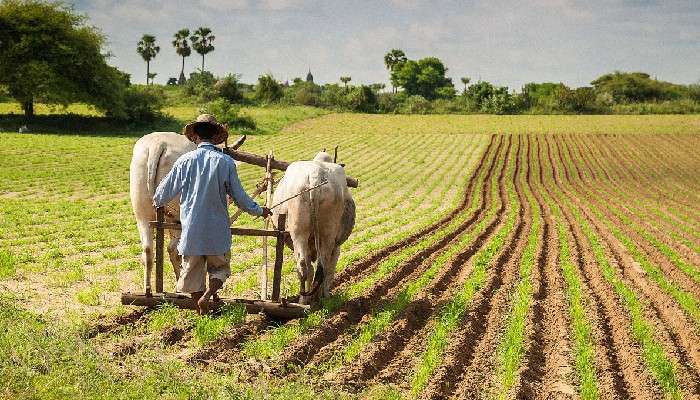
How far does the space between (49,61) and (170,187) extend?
46.8 meters

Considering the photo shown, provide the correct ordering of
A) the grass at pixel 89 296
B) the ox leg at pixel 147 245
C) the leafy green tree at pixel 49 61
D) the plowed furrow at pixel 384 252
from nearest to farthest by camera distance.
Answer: the ox leg at pixel 147 245 → the grass at pixel 89 296 → the plowed furrow at pixel 384 252 → the leafy green tree at pixel 49 61

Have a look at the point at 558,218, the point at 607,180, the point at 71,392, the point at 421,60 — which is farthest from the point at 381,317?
the point at 421,60

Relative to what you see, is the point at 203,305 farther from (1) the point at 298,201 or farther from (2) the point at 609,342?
(2) the point at 609,342

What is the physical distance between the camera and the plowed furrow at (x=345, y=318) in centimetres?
684

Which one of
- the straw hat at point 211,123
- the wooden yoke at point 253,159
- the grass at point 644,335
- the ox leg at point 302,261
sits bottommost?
the grass at point 644,335

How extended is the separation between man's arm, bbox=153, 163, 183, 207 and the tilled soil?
1.42 m

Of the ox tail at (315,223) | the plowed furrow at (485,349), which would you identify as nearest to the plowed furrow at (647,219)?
the plowed furrow at (485,349)

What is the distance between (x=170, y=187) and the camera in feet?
24.0

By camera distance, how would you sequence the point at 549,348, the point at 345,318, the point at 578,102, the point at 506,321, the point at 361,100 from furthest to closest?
the point at 361,100, the point at 578,102, the point at 506,321, the point at 345,318, the point at 549,348

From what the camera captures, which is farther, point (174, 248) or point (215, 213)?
point (174, 248)

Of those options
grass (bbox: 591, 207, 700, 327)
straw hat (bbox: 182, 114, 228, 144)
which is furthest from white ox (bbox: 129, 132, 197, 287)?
grass (bbox: 591, 207, 700, 327)

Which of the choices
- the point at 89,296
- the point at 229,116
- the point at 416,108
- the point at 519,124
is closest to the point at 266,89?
the point at 416,108

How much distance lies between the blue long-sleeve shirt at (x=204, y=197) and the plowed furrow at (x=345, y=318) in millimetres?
1364

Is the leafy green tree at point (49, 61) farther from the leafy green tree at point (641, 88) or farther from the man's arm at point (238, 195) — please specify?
the leafy green tree at point (641, 88)
